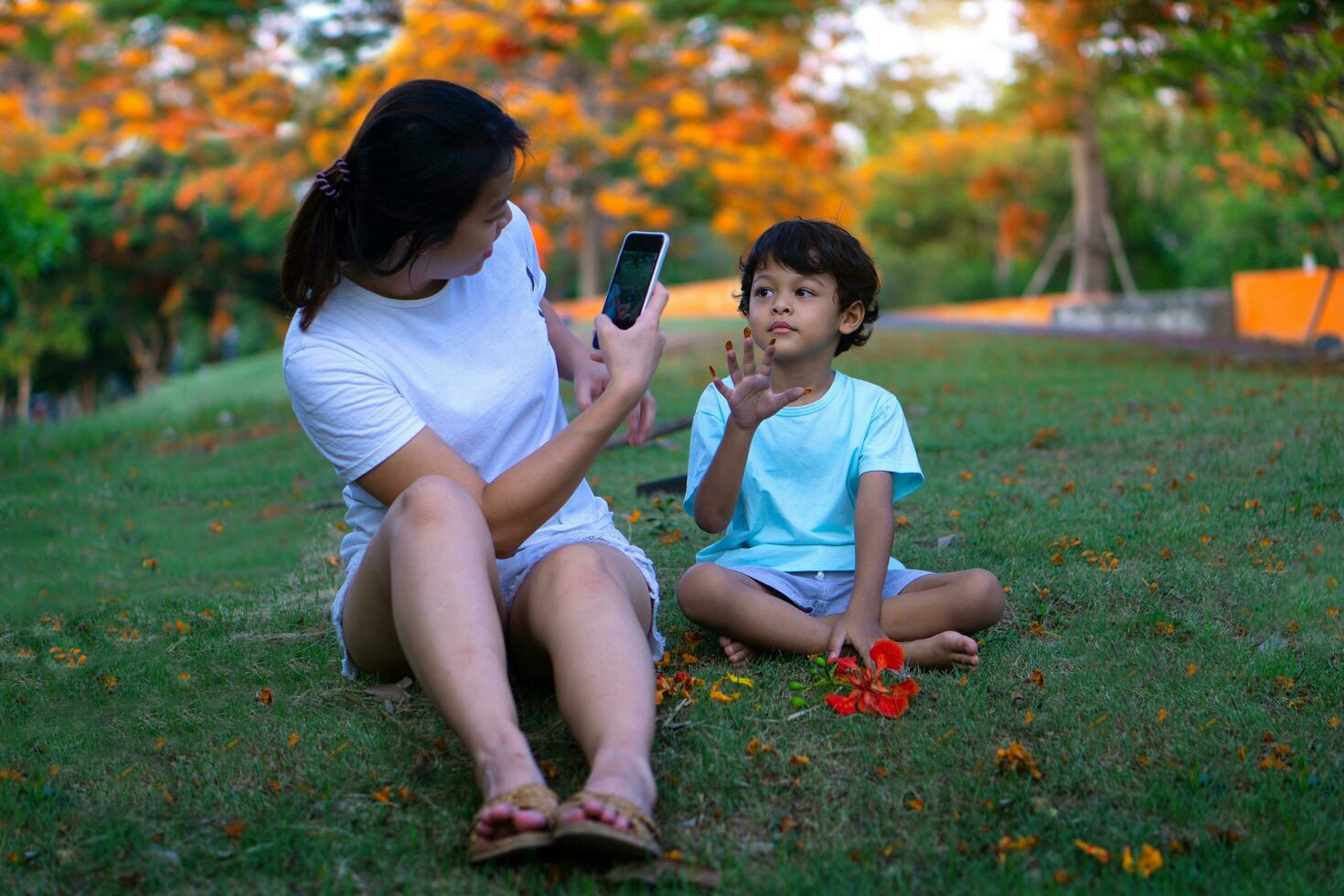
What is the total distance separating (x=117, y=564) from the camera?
5.54m

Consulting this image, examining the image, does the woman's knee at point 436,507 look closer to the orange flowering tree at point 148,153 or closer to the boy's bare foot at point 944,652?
the boy's bare foot at point 944,652

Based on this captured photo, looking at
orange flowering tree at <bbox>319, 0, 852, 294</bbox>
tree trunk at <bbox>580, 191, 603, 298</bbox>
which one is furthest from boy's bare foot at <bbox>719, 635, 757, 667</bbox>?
tree trunk at <bbox>580, 191, 603, 298</bbox>

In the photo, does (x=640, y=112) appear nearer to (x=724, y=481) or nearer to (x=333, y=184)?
(x=724, y=481)

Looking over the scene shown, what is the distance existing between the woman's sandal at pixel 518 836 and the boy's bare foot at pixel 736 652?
3.68 feet

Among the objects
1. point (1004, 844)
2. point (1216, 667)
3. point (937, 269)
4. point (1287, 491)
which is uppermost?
point (1004, 844)

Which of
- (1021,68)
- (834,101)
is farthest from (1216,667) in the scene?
(1021,68)

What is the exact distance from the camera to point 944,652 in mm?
3256

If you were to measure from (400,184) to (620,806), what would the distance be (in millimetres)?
1344

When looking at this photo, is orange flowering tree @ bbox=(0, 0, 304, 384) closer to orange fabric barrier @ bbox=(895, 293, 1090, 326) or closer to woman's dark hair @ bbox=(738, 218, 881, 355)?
woman's dark hair @ bbox=(738, 218, 881, 355)

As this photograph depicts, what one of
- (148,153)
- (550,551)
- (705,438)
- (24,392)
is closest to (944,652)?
(705,438)

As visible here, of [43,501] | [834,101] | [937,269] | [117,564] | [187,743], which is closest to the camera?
[187,743]

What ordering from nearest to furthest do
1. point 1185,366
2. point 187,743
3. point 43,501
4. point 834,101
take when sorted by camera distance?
point 187,743
point 43,501
point 1185,366
point 834,101

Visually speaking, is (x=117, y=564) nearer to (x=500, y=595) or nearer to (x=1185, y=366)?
(x=500, y=595)

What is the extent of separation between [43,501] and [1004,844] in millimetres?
6251
